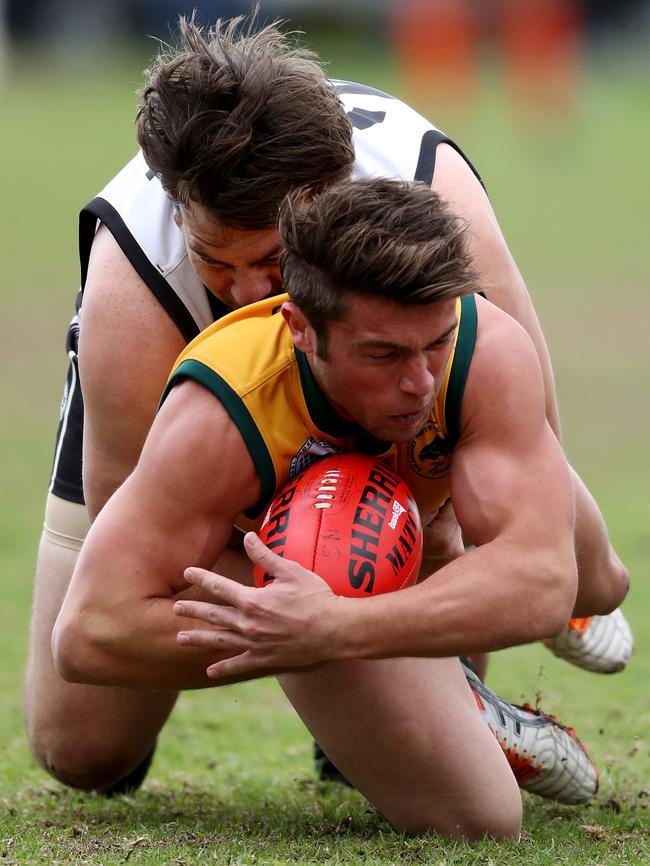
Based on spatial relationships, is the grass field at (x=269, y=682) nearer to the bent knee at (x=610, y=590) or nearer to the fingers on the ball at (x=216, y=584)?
the bent knee at (x=610, y=590)

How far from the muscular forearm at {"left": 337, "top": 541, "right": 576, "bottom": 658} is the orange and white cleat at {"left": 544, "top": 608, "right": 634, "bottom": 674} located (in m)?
1.72

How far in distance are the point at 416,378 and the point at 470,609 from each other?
0.70 m

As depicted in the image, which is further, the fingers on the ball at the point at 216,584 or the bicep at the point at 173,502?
the bicep at the point at 173,502

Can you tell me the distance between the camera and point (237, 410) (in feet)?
15.3

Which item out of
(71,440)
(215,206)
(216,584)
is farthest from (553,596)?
(71,440)

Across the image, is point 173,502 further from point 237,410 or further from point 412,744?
point 412,744

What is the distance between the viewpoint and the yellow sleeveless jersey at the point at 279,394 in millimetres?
4684

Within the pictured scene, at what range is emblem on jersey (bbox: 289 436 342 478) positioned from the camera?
4820 mm

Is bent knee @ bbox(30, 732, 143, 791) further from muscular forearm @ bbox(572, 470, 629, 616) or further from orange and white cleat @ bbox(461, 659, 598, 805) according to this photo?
muscular forearm @ bbox(572, 470, 629, 616)

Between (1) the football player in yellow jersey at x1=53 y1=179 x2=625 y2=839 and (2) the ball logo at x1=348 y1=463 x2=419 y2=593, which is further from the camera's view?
(2) the ball logo at x1=348 y1=463 x2=419 y2=593

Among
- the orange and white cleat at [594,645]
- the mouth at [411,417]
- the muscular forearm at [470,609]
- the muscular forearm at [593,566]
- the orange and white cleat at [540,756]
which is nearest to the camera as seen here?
the muscular forearm at [470,609]

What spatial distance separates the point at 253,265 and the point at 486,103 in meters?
33.3

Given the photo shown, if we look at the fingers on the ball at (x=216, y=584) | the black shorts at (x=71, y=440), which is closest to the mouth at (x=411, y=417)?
the fingers on the ball at (x=216, y=584)

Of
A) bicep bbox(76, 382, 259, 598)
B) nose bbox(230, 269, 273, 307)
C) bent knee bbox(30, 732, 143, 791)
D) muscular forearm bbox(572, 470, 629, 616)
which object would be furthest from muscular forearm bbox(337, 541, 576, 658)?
bent knee bbox(30, 732, 143, 791)
